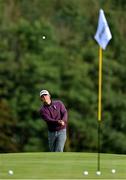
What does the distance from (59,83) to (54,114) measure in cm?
5520

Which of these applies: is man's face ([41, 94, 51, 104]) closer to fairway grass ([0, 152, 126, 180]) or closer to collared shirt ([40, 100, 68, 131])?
collared shirt ([40, 100, 68, 131])

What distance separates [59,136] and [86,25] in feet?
212

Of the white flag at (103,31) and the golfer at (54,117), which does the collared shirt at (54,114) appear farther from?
the white flag at (103,31)

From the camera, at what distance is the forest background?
71.6m

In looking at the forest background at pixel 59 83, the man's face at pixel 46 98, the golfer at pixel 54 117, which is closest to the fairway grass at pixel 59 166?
the golfer at pixel 54 117

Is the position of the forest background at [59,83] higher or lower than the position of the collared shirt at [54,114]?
higher

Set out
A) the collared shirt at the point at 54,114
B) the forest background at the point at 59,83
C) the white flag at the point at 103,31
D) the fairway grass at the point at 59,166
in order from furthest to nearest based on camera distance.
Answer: the forest background at the point at 59,83, the collared shirt at the point at 54,114, the white flag at the point at 103,31, the fairway grass at the point at 59,166

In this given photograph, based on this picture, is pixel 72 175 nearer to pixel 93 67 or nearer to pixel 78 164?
pixel 78 164

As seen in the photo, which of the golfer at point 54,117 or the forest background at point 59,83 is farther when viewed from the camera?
the forest background at point 59,83

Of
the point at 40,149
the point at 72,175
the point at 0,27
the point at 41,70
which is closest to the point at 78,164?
the point at 72,175

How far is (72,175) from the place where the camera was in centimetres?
1574

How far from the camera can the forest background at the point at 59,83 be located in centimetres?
7162

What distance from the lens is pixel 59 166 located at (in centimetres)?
1706

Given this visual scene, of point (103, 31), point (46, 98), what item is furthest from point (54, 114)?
point (103, 31)
